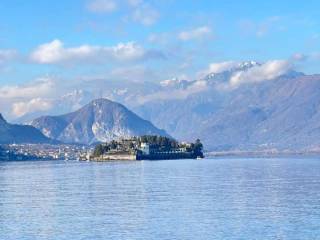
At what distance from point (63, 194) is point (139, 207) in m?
24.9

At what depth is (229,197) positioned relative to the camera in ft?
324

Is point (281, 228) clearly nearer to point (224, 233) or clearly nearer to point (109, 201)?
point (224, 233)

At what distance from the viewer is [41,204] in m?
95.4

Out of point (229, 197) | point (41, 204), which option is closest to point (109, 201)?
point (41, 204)

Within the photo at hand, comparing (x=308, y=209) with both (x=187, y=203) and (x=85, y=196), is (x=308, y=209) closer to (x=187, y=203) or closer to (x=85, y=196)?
(x=187, y=203)

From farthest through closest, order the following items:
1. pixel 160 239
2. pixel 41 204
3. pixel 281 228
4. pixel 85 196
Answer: pixel 85 196 < pixel 41 204 < pixel 281 228 < pixel 160 239

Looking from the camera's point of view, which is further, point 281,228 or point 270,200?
point 270,200

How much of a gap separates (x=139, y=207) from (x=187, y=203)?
20.0 ft

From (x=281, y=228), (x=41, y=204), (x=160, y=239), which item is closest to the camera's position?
(x=160, y=239)

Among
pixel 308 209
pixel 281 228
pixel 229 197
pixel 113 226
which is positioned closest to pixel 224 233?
pixel 281 228

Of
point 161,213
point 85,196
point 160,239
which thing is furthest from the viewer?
point 85,196

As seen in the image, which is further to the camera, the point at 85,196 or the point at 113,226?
the point at 85,196

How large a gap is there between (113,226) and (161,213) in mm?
9932

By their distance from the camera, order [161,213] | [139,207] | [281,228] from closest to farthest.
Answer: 1. [281,228]
2. [161,213]
3. [139,207]
